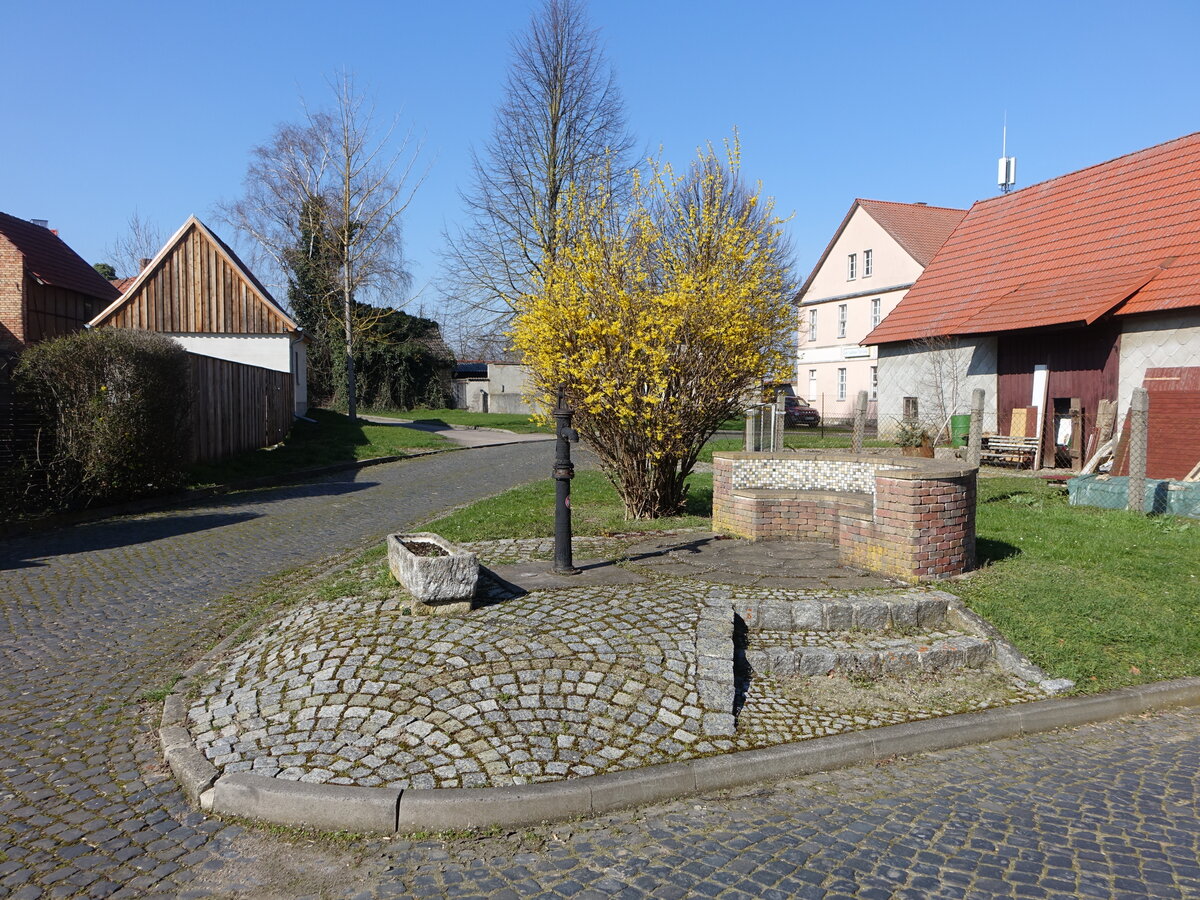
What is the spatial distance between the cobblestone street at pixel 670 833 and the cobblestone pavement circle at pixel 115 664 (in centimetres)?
2

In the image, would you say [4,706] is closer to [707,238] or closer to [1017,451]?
[707,238]

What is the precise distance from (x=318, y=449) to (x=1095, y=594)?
18.6 meters

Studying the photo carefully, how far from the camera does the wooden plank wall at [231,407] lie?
16141mm

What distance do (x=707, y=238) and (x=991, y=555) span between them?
478cm

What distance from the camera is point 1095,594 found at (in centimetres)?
699

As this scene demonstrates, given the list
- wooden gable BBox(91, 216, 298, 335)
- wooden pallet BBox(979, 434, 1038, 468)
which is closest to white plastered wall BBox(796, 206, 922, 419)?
wooden pallet BBox(979, 434, 1038, 468)

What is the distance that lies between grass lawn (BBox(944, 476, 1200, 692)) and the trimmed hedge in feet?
37.5

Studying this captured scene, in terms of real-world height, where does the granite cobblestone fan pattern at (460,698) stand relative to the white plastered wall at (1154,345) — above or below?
below

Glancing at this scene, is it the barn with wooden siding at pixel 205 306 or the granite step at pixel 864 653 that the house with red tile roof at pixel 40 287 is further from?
the granite step at pixel 864 653

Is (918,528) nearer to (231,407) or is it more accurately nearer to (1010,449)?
(1010,449)

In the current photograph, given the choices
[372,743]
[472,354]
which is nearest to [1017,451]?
[372,743]

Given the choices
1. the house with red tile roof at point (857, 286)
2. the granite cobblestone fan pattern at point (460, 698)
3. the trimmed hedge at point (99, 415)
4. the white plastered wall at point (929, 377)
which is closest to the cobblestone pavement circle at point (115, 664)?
the granite cobblestone fan pattern at point (460, 698)

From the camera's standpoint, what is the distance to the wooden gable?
2561 cm

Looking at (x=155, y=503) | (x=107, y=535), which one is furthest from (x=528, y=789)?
(x=155, y=503)
